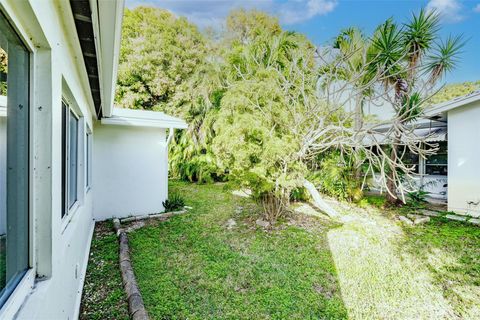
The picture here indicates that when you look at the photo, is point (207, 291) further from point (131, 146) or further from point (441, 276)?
point (131, 146)

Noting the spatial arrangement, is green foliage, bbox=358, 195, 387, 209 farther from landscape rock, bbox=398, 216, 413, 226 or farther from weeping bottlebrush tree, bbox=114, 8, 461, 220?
landscape rock, bbox=398, 216, 413, 226

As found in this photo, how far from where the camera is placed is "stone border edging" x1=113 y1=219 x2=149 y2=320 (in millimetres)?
3447

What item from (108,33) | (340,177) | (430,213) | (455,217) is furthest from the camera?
(340,177)

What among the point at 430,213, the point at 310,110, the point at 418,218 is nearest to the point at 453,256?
the point at 418,218

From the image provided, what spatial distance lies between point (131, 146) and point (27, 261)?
710 centimetres

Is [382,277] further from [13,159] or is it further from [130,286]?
[13,159]

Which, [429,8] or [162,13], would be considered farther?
[162,13]

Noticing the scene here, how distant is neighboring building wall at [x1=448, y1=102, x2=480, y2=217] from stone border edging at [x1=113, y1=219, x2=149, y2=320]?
1035 cm

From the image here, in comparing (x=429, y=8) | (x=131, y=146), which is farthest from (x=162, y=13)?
(x=429, y=8)

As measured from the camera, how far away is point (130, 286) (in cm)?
407

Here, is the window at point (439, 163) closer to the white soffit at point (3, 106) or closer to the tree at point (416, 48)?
the tree at point (416, 48)

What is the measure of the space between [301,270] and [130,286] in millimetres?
3040

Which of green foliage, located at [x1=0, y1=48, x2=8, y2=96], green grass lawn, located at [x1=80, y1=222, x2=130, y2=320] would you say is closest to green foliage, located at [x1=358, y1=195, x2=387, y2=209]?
green grass lawn, located at [x1=80, y1=222, x2=130, y2=320]

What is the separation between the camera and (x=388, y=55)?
29.7 feet
